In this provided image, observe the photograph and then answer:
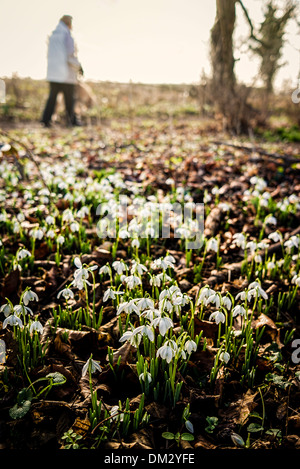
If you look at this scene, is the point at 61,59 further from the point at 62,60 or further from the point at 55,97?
the point at 55,97

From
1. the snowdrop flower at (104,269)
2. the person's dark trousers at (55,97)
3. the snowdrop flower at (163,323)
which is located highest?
the person's dark trousers at (55,97)

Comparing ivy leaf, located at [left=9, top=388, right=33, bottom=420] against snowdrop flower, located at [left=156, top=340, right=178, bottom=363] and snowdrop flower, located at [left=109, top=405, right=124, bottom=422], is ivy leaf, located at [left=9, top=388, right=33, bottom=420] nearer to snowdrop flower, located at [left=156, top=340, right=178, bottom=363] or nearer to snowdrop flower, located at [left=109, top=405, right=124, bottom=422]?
snowdrop flower, located at [left=109, top=405, right=124, bottom=422]

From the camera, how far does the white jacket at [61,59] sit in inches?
265

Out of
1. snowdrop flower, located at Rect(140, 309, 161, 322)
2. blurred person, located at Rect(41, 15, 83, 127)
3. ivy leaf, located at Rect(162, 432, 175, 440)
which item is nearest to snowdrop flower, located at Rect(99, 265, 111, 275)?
snowdrop flower, located at Rect(140, 309, 161, 322)

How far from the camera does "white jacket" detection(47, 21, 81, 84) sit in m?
6.72

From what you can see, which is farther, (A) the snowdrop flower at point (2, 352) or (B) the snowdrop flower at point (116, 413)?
(A) the snowdrop flower at point (2, 352)

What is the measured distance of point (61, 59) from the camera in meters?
6.83

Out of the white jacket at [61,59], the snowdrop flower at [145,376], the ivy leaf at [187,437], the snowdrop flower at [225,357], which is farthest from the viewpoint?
the white jacket at [61,59]

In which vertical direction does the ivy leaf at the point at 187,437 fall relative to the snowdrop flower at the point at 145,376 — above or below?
below

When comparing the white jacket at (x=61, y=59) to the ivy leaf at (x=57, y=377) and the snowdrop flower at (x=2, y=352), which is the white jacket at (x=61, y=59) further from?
the ivy leaf at (x=57, y=377)

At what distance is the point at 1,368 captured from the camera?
4.56 ft

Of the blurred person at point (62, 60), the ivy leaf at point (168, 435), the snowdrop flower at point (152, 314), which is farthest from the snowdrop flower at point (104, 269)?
the blurred person at point (62, 60)
